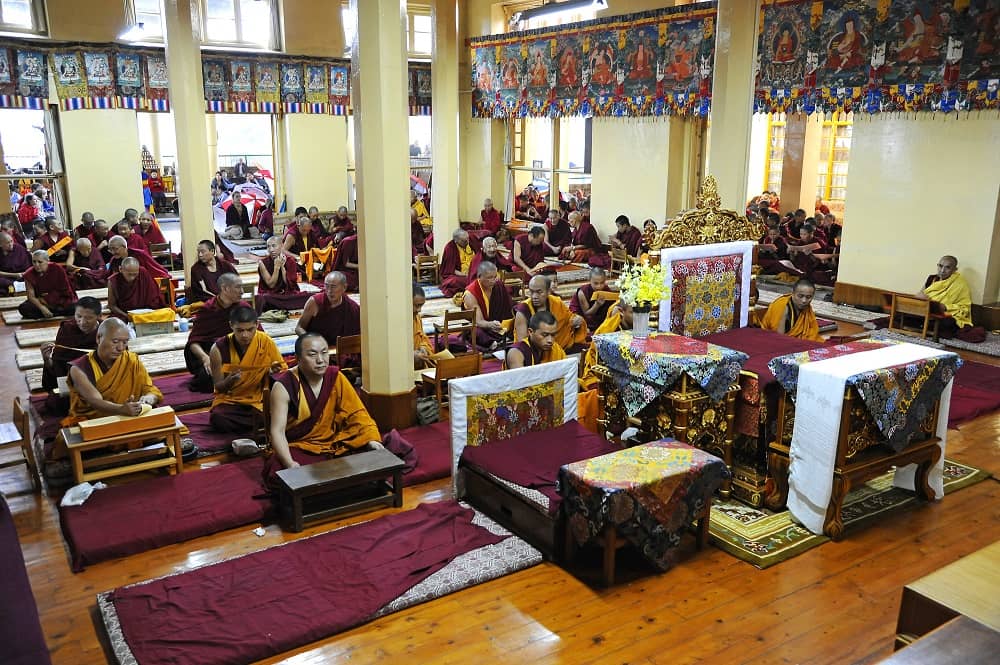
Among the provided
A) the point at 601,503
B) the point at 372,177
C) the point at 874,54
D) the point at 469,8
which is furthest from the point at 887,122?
the point at 469,8

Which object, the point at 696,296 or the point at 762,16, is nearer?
the point at 696,296

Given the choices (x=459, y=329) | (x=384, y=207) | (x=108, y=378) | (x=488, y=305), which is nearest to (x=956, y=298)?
(x=488, y=305)

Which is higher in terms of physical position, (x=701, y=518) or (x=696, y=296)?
(x=696, y=296)

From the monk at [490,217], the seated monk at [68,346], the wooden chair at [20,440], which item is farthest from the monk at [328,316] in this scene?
the monk at [490,217]

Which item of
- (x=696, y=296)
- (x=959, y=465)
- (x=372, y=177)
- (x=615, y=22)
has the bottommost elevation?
(x=959, y=465)

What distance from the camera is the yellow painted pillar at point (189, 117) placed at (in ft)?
38.1

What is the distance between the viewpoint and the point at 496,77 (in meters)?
18.4

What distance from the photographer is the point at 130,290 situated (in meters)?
10.9

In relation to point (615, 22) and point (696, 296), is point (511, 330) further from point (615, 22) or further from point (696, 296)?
point (615, 22)


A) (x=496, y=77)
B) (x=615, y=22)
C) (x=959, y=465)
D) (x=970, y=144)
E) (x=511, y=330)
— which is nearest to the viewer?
(x=959, y=465)

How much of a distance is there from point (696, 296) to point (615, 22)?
9.51 m

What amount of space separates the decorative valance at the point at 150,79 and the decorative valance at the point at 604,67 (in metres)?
3.55

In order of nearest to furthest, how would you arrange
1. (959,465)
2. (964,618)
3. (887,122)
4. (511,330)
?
(964,618)
(959,465)
(511,330)
(887,122)

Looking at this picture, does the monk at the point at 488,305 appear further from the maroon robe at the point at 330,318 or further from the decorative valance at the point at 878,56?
the decorative valance at the point at 878,56
